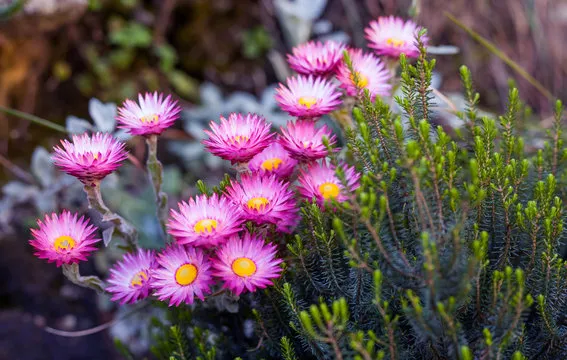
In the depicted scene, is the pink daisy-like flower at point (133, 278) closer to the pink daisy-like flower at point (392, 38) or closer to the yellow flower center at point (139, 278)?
the yellow flower center at point (139, 278)

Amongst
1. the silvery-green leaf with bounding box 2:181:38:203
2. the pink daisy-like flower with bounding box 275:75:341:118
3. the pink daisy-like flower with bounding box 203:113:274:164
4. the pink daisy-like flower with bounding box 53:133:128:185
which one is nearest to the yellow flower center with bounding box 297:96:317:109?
the pink daisy-like flower with bounding box 275:75:341:118

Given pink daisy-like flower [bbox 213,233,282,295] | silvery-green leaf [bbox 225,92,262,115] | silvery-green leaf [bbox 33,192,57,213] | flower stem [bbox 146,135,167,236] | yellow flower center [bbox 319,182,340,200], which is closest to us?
pink daisy-like flower [bbox 213,233,282,295]

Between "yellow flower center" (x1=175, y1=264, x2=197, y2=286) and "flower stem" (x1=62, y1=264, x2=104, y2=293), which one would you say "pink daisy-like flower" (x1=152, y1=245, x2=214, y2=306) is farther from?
"flower stem" (x1=62, y1=264, x2=104, y2=293)

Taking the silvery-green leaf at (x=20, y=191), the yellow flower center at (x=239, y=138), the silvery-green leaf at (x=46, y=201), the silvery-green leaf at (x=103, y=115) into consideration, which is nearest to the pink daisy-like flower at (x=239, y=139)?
the yellow flower center at (x=239, y=138)

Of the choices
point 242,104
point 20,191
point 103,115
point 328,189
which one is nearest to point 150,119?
point 328,189

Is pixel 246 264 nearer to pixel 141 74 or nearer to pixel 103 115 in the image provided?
pixel 103 115
